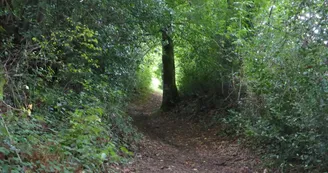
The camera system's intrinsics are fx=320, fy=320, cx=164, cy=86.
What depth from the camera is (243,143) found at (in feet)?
27.0

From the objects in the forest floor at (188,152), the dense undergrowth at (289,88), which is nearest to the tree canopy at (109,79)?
the dense undergrowth at (289,88)

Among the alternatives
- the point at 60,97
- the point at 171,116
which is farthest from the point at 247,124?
the point at 171,116

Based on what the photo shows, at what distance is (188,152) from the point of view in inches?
340

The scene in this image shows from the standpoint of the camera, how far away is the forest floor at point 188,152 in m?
6.83

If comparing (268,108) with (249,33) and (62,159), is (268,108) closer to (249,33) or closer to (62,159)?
(249,33)

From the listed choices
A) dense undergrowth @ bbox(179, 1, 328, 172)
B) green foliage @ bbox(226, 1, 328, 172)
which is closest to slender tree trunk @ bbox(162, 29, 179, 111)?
dense undergrowth @ bbox(179, 1, 328, 172)

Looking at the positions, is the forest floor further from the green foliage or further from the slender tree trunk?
the slender tree trunk

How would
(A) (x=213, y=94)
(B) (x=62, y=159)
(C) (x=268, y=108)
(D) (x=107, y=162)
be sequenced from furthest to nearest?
(A) (x=213, y=94) → (C) (x=268, y=108) → (D) (x=107, y=162) → (B) (x=62, y=159)

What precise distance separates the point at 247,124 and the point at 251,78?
3.68 feet

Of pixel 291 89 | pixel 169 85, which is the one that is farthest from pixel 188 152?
pixel 169 85

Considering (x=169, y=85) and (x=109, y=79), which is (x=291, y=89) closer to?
(x=109, y=79)

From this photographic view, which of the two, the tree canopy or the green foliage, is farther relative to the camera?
the green foliage

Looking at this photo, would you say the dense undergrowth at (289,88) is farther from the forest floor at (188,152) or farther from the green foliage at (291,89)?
the forest floor at (188,152)

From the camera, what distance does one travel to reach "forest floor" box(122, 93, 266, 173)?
6.83m
